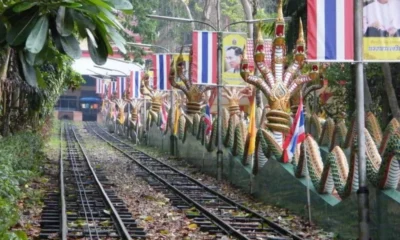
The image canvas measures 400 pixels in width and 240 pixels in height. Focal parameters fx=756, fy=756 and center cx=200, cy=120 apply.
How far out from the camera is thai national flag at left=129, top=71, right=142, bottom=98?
42.2 meters

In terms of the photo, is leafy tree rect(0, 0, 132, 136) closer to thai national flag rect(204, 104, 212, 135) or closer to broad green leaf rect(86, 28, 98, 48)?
broad green leaf rect(86, 28, 98, 48)

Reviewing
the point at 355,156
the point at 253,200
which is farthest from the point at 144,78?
the point at 355,156

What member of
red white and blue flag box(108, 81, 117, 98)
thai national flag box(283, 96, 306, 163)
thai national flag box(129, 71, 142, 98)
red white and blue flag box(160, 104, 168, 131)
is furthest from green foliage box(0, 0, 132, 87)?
red white and blue flag box(108, 81, 117, 98)

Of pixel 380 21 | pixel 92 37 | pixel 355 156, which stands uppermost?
pixel 380 21

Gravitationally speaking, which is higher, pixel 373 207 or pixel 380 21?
pixel 380 21

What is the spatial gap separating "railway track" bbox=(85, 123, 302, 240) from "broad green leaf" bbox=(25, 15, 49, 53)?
6.93m

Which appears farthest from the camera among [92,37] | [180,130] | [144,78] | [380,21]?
[144,78]

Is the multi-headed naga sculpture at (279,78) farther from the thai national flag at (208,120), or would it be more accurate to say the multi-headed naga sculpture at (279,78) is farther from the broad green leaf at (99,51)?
the broad green leaf at (99,51)

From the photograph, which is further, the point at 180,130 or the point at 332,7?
the point at 180,130

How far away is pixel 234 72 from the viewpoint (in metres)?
22.2

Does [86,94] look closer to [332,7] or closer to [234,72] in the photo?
[234,72]

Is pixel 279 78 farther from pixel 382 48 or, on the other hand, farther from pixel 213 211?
pixel 382 48

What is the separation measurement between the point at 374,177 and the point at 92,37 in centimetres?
650

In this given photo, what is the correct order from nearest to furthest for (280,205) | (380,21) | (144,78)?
(380,21) → (280,205) → (144,78)
